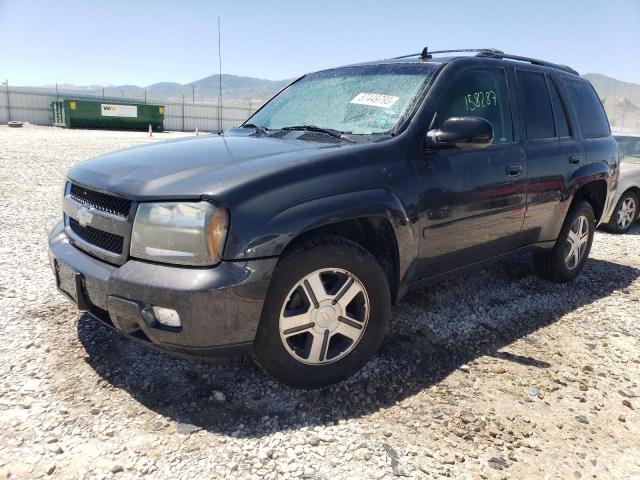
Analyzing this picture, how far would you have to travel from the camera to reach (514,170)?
3.44 m

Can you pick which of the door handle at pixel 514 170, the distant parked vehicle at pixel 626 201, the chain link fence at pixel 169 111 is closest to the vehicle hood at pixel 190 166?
the door handle at pixel 514 170

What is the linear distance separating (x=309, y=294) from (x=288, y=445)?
699 mm

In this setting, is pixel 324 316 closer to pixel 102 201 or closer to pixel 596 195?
pixel 102 201

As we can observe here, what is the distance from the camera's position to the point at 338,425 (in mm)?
2406

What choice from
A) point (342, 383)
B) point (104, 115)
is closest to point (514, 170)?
point (342, 383)

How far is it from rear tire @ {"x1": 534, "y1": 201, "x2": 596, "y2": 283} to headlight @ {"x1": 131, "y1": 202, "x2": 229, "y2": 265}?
328 cm

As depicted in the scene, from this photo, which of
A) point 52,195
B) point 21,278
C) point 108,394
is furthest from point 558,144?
point 52,195

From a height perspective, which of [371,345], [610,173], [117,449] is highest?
[610,173]

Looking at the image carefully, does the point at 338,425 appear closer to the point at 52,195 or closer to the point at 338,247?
the point at 338,247

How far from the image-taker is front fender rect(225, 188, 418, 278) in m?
2.20

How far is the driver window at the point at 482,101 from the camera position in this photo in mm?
3146

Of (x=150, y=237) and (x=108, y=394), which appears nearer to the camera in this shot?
(x=150, y=237)

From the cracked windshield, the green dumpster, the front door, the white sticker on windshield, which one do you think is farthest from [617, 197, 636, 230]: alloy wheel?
the green dumpster

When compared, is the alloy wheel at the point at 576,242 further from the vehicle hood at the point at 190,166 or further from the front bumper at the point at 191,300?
the front bumper at the point at 191,300
